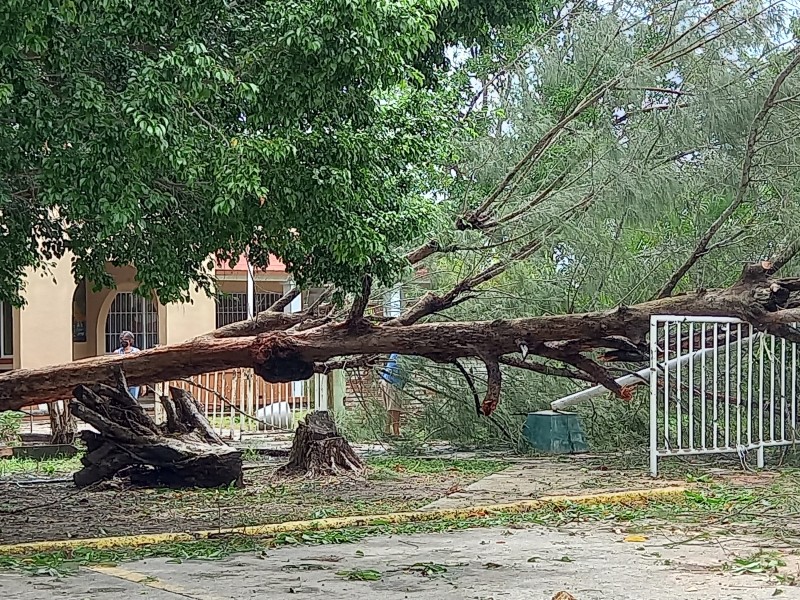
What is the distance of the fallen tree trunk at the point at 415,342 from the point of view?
10.6 metres

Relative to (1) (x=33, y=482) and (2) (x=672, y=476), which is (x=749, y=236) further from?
(1) (x=33, y=482)

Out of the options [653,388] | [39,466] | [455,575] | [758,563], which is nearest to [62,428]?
[39,466]

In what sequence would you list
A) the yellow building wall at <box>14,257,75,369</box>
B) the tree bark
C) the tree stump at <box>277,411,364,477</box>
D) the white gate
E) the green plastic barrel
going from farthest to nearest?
the yellow building wall at <box>14,257,75,369</box>
the tree bark
the green plastic barrel
the tree stump at <box>277,411,364,477</box>
the white gate

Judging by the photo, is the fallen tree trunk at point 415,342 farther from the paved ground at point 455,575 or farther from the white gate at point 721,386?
the paved ground at point 455,575

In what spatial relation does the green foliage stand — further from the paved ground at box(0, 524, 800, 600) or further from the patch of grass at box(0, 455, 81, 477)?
the patch of grass at box(0, 455, 81, 477)

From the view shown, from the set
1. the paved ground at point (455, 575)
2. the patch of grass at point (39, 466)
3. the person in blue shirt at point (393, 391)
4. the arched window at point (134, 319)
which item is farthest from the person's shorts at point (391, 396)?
the arched window at point (134, 319)

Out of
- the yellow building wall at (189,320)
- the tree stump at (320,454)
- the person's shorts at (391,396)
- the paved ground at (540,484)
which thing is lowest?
the paved ground at (540,484)

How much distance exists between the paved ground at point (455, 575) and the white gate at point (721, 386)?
12.3 feet

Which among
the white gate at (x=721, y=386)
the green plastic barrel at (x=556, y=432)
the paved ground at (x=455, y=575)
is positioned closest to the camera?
the paved ground at (x=455, y=575)

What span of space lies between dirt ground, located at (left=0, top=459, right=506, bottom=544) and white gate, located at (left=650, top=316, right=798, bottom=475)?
2320 millimetres

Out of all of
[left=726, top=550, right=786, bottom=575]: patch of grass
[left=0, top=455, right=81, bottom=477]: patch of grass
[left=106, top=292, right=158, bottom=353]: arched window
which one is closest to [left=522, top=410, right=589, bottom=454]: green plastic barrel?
[left=0, top=455, right=81, bottom=477]: patch of grass

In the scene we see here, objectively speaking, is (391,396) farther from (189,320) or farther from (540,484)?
(189,320)

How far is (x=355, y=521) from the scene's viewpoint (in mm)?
8828

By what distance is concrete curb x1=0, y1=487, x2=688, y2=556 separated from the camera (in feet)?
25.8
